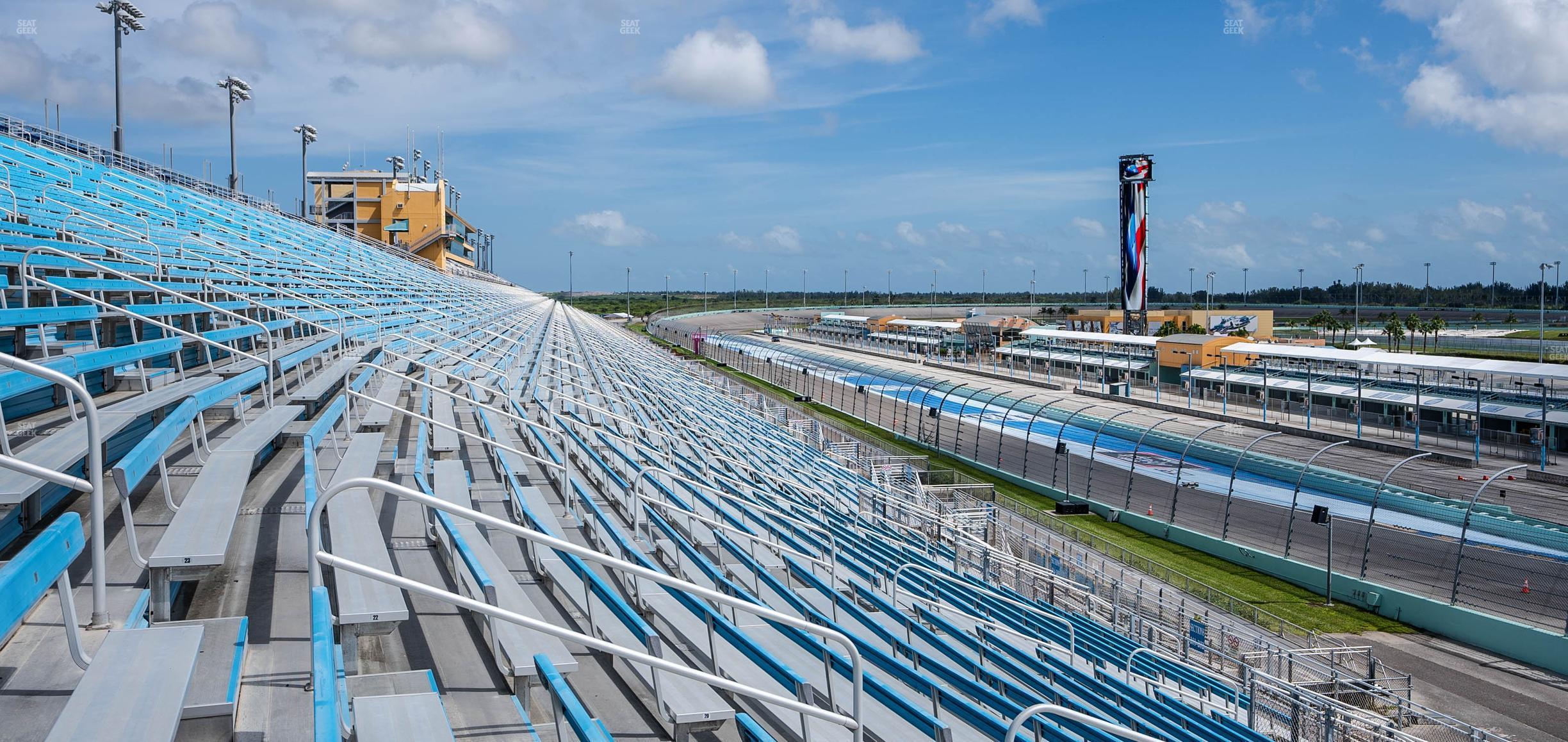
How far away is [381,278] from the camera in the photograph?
2164 cm

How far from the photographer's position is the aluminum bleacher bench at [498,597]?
380 cm

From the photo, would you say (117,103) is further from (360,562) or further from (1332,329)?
(1332,329)

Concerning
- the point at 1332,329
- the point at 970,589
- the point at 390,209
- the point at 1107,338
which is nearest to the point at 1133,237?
the point at 1107,338

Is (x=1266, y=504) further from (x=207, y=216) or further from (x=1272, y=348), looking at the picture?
(x=207, y=216)

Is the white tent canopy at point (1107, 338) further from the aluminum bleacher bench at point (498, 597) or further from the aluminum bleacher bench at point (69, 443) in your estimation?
the aluminum bleacher bench at point (69, 443)

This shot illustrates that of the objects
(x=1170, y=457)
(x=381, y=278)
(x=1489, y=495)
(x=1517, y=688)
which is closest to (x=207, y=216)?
(x=381, y=278)

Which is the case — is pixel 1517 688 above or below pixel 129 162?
below

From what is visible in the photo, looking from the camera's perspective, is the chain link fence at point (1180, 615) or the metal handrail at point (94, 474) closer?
the metal handrail at point (94, 474)

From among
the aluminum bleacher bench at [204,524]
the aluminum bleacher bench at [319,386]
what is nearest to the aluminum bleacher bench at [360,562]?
the aluminum bleacher bench at [204,524]

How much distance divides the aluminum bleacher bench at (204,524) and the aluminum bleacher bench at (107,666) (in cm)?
29

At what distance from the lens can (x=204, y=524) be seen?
3.87m

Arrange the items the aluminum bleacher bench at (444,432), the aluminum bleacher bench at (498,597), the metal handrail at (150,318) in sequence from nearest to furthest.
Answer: the aluminum bleacher bench at (498,597)
the metal handrail at (150,318)
the aluminum bleacher bench at (444,432)

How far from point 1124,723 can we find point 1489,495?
1782 cm

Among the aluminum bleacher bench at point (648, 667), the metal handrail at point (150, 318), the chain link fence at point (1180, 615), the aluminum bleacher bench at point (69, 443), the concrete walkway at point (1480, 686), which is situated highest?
the metal handrail at point (150, 318)
